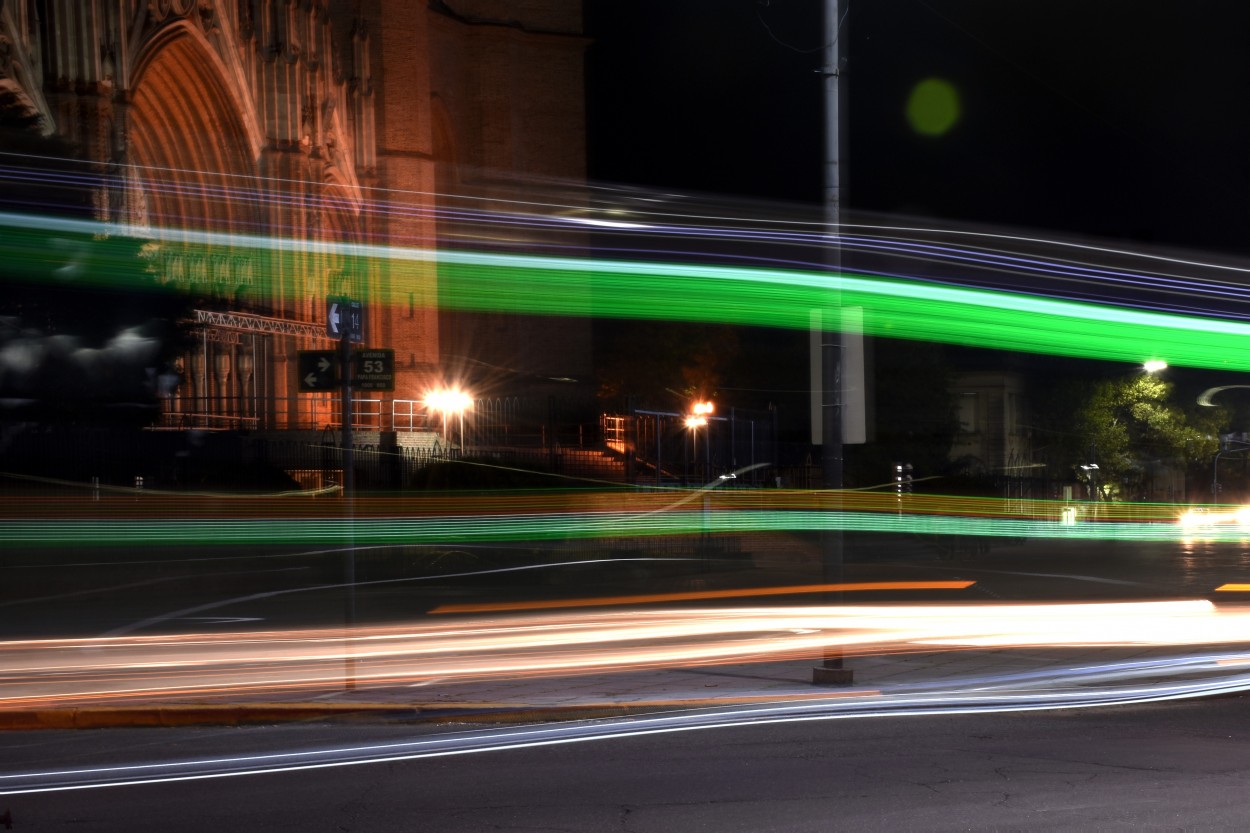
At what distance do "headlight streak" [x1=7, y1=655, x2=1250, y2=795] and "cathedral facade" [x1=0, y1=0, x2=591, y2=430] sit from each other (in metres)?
14.6

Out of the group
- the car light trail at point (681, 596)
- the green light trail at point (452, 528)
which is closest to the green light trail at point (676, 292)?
the car light trail at point (681, 596)

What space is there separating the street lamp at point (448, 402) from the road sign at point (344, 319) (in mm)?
29013

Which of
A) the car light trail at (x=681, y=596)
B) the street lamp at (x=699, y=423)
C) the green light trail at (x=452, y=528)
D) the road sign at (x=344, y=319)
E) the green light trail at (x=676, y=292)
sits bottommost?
the car light trail at (x=681, y=596)

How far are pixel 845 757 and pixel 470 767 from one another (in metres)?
2.44

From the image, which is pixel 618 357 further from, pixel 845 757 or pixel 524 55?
pixel 845 757

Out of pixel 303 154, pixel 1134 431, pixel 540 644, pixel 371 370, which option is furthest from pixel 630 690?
pixel 1134 431

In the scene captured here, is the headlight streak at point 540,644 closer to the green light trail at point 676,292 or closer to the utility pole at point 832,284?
the utility pole at point 832,284

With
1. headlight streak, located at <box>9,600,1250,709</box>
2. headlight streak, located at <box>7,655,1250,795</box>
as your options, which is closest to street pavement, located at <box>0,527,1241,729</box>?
headlight streak, located at <box>7,655,1250,795</box>

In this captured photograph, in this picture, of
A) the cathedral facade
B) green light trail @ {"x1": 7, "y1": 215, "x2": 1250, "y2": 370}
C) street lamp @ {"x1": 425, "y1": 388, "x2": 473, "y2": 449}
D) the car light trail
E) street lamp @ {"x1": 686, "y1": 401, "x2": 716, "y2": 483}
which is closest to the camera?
the car light trail

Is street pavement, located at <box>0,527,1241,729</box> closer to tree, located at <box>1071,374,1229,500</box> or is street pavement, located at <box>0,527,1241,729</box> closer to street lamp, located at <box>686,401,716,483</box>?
street lamp, located at <box>686,401,716,483</box>

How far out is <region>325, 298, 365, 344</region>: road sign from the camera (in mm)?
11469

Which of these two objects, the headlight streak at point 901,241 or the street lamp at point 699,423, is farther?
the street lamp at point 699,423

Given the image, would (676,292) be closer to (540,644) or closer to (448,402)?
(448,402)

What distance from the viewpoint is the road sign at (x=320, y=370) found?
1161 cm
